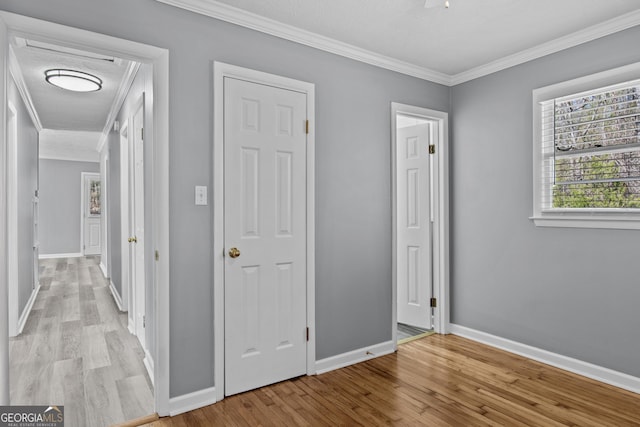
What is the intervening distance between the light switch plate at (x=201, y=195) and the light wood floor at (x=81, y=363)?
1321 mm

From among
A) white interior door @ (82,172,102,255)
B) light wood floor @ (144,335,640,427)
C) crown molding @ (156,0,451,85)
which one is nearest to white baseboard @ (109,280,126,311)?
light wood floor @ (144,335,640,427)

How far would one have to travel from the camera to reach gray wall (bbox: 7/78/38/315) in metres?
3.69

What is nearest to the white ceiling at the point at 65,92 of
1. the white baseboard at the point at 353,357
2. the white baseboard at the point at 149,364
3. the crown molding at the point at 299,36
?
the crown molding at the point at 299,36

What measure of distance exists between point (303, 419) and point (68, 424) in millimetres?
1341

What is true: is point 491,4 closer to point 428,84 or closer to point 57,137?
point 428,84

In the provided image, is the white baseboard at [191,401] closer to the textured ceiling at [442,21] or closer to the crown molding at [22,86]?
the textured ceiling at [442,21]

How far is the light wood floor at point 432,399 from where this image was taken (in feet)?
7.20

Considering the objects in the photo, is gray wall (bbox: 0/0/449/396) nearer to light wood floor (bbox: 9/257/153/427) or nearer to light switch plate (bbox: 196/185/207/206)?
light switch plate (bbox: 196/185/207/206)

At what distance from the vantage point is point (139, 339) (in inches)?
138

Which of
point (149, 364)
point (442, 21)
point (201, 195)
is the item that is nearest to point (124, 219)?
point (149, 364)

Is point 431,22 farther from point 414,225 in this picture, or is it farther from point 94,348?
point 94,348

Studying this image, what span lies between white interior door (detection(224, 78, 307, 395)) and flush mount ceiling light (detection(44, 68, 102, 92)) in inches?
78.2

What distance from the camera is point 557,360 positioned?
9.62 feet

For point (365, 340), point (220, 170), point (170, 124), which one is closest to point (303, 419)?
point (365, 340)
